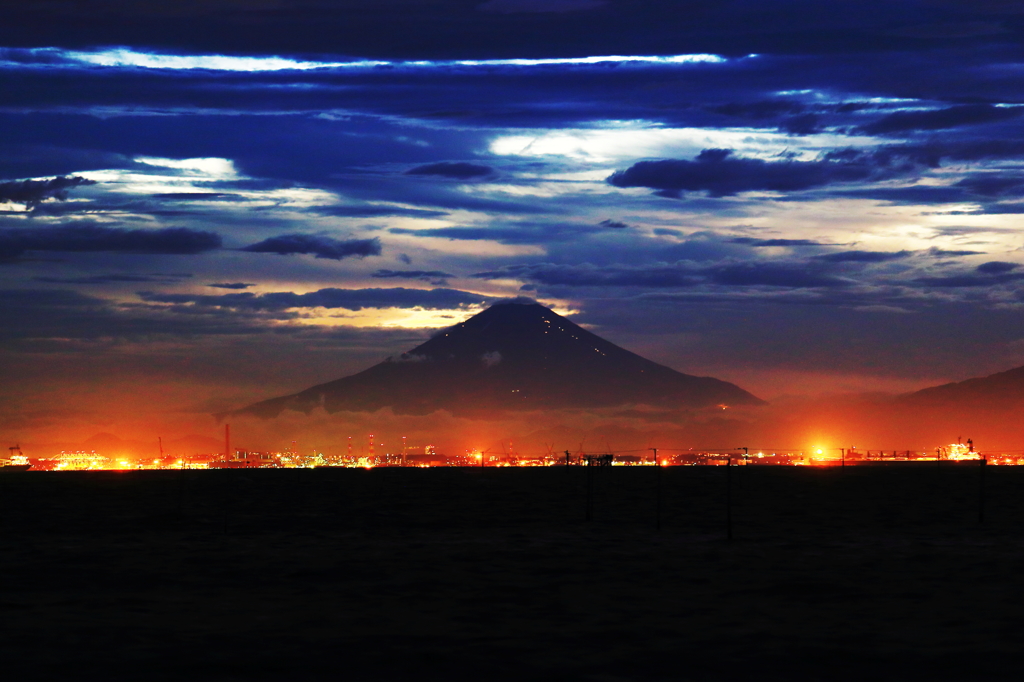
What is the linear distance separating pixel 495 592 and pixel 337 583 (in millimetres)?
8901


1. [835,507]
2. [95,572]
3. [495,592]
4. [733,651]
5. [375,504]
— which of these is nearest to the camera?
[733,651]

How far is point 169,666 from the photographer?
4006 cm

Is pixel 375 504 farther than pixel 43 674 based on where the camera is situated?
Yes

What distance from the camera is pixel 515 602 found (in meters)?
55.3

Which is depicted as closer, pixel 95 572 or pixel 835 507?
pixel 95 572

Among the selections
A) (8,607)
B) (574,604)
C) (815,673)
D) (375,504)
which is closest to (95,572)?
(8,607)

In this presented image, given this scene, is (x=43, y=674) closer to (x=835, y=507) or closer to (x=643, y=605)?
(x=643, y=605)

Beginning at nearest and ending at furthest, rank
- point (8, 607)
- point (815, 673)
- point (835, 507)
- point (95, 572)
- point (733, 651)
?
point (815, 673)
point (733, 651)
point (8, 607)
point (95, 572)
point (835, 507)

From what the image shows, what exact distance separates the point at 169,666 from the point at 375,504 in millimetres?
122372

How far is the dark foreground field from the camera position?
133 ft

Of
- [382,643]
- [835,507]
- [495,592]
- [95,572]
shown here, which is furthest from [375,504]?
[382,643]

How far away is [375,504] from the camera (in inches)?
6368

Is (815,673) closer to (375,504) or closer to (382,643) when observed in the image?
(382,643)

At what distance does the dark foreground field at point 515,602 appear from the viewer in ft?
133
